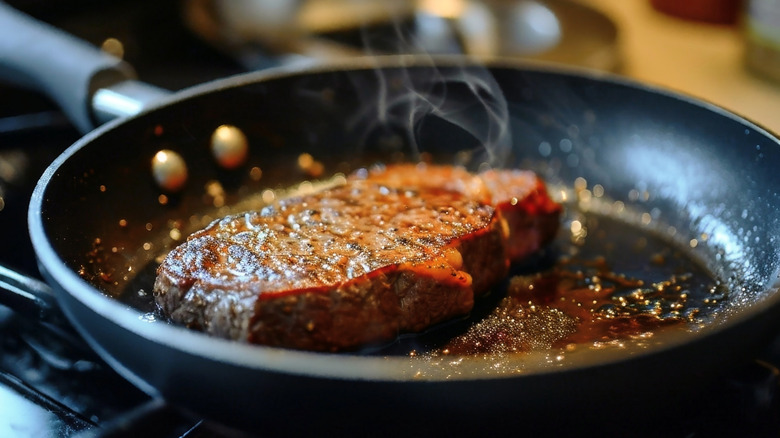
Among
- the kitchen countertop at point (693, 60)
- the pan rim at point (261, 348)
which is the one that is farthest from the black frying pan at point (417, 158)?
the kitchen countertop at point (693, 60)

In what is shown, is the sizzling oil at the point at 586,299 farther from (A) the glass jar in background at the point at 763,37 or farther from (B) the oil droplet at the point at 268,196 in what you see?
(A) the glass jar in background at the point at 763,37

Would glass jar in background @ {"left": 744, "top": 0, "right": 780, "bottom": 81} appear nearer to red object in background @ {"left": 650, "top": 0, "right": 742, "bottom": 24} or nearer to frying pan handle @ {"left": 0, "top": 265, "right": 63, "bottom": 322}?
red object in background @ {"left": 650, "top": 0, "right": 742, "bottom": 24}

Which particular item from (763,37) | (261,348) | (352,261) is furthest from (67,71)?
(763,37)

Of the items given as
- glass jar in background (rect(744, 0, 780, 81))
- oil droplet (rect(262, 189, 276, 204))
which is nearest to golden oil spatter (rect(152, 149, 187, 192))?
oil droplet (rect(262, 189, 276, 204))

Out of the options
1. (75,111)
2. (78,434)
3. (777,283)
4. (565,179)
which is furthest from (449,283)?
(75,111)

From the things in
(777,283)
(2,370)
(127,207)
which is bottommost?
(2,370)

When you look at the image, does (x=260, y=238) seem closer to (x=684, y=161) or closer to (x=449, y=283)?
(x=449, y=283)

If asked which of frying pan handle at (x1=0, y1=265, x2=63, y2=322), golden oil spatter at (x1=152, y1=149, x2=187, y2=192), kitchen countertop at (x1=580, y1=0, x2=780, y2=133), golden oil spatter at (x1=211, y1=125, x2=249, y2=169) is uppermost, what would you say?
kitchen countertop at (x1=580, y1=0, x2=780, y2=133)
